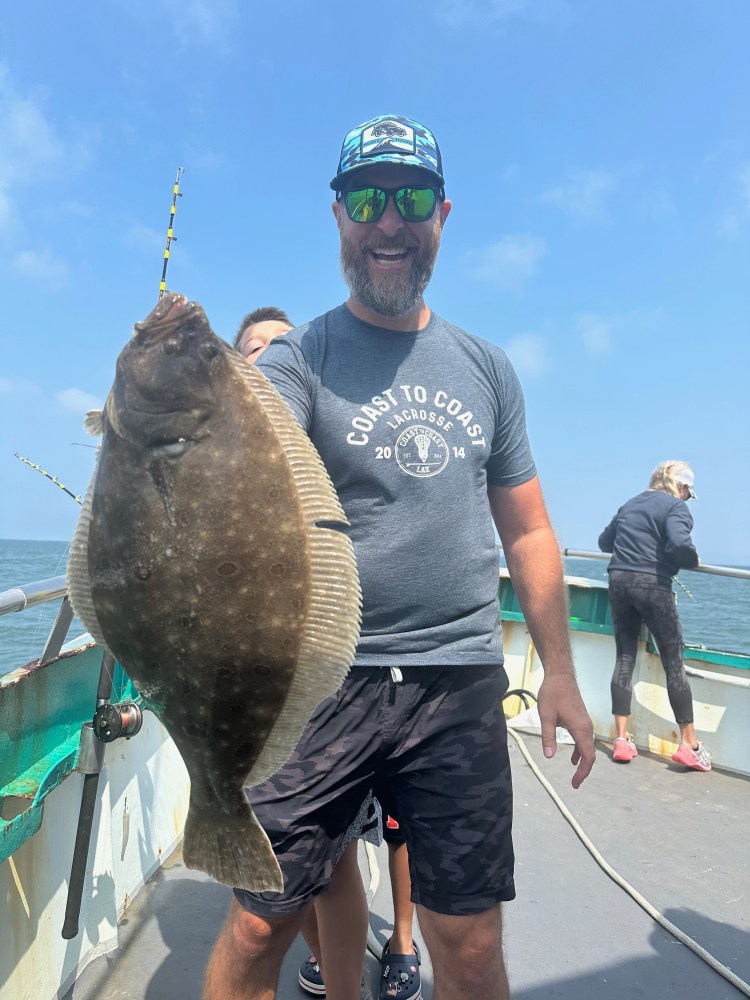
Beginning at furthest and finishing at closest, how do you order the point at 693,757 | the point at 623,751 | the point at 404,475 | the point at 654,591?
the point at 654,591, the point at 623,751, the point at 693,757, the point at 404,475

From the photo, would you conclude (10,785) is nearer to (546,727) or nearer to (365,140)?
(546,727)

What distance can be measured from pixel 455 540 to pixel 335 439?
0.44m

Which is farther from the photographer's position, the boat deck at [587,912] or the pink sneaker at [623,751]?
the pink sneaker at [623,751]

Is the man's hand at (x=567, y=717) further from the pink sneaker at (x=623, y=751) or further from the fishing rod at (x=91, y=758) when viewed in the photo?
the pink sneaker at (x=623, y=751)

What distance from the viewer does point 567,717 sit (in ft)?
6.81

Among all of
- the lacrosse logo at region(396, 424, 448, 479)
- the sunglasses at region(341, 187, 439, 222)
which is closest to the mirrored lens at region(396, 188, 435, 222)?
the sunglasses at region(341, 187, 439, 222)

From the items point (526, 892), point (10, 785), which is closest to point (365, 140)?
point (10, 785)

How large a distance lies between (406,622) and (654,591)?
4193 mm

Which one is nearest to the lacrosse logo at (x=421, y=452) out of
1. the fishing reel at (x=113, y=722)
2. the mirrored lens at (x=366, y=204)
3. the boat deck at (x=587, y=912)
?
the mirrored lens at (x=366, y=204)

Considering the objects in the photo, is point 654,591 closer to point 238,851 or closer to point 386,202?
point 386,202

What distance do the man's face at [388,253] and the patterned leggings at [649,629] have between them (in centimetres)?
421

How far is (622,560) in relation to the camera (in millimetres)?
5797

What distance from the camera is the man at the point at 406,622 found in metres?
1.84

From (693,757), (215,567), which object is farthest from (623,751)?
(215,567)
